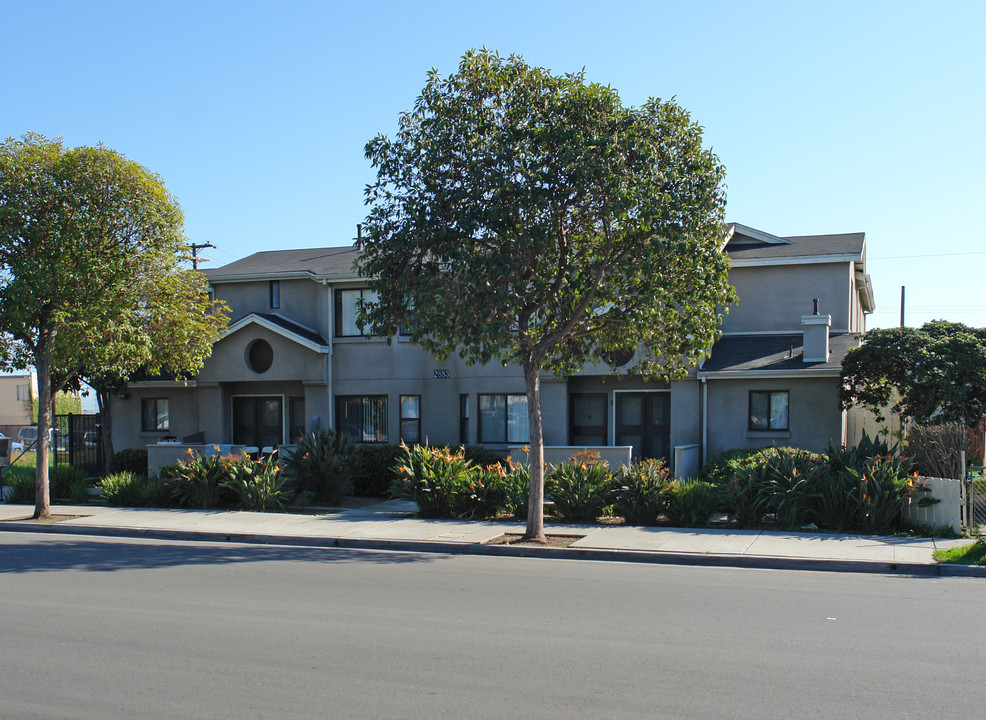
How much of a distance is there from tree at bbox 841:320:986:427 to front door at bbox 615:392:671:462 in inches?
185

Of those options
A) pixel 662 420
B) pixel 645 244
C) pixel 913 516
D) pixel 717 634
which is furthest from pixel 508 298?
pixel 662 420

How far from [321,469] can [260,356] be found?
668cm

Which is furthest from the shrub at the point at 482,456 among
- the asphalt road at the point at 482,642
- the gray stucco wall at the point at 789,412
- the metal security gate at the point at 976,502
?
the metal security gate at the point at 976,502

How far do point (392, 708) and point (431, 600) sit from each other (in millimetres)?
3746

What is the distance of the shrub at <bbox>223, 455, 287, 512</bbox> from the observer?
18234mm

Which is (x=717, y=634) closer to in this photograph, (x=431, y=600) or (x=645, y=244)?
(x=431, y=600)

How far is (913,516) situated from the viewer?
46.8ft

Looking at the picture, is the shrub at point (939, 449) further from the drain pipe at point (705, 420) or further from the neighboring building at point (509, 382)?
the drain pipe at point (705, 420)

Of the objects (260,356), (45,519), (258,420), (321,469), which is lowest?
(45,519)

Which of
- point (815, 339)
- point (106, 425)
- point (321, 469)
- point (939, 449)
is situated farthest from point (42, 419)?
point (939, 449)

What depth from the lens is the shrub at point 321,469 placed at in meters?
19.4

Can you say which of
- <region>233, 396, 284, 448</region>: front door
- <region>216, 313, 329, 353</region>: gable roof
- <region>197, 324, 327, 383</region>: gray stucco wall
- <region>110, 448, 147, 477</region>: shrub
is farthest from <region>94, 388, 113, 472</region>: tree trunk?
<region>216, 313, 329, 353</region>: gable roof

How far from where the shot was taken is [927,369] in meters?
18.0

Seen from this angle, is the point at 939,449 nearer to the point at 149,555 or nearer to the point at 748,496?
the point at 748,496
